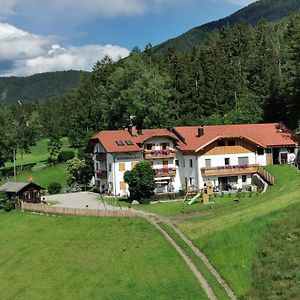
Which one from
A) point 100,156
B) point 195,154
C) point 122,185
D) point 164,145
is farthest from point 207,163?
point 100,156

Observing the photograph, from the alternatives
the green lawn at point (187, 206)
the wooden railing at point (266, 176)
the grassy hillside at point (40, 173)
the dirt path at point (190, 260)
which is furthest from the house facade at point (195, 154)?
the grassy hillside at point (40, 173)

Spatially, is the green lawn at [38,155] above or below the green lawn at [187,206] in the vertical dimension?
above

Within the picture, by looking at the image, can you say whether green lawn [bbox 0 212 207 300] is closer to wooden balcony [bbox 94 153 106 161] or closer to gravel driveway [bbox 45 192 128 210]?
gravel driveway [bbox 45 192 128 210]

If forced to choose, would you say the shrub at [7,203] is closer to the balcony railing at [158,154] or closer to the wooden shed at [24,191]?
the wooden shed at [24,191]

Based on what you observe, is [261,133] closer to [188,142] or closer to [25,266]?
[188,142]

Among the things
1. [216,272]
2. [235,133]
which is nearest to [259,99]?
[235,133]

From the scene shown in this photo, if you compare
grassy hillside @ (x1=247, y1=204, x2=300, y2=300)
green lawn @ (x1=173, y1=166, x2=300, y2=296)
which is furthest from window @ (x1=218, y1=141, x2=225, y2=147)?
grassy hillside @ (x1=247, y1=204, x2=300, y2=300)
